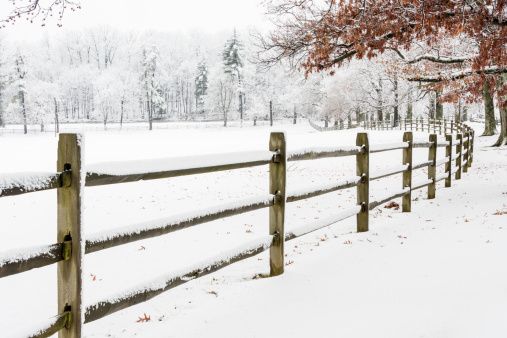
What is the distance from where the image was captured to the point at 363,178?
239 inches

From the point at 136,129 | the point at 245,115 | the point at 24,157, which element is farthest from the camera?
the point at 245,115

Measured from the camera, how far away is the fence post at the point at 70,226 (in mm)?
2377

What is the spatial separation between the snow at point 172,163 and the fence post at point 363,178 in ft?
7.73

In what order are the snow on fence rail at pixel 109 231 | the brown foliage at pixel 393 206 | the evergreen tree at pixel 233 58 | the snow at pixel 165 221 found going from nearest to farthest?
1. the snow on fence rail at pixel 109 231
2. the snow at pixel 165 221
3. the brown foliage at pixel 393 206
4. the evergreen tree at pixel 233 58

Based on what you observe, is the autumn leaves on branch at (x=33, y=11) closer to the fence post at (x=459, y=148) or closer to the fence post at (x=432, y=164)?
the fence post at (x=432, y=164)

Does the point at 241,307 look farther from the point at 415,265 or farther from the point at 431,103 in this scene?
the point at 431,103

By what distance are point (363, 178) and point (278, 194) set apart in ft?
7.38

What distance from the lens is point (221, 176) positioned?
17797 mm

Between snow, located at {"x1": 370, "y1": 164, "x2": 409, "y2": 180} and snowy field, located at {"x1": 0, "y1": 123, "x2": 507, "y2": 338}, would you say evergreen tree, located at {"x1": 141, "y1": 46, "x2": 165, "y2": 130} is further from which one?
snow, located at {"x1": 370, "y1": 164, "x2": 409, "y2": 180}

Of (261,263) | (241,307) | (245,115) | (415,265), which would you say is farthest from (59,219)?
(245,115)

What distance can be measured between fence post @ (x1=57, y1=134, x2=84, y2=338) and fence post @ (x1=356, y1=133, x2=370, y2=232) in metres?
4.41

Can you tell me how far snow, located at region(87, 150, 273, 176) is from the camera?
269 cm

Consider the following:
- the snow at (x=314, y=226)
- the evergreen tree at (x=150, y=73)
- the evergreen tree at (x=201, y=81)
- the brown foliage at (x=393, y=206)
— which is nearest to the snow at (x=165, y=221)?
the snow at (x=314, y=226)

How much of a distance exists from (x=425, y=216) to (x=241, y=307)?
506 cm
